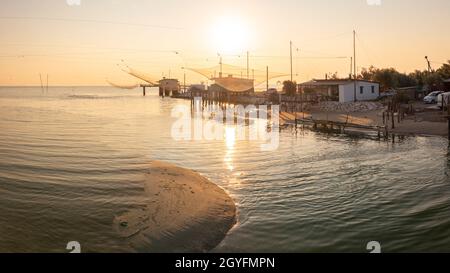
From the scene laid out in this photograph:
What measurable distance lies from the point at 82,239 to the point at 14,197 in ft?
16.4

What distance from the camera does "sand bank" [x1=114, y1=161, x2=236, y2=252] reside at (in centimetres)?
1045

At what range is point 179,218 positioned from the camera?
39.4 feet

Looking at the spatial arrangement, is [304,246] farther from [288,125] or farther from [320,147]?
[288,125]

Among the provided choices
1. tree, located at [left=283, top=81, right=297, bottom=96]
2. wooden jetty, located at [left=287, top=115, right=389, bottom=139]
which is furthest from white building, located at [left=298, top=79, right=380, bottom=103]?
wooden jetty, located at [left=287, top=115, right=389, bottom=139]

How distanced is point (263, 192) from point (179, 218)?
4.40 m

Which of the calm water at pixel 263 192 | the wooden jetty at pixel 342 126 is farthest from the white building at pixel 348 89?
the calm water at pixel 263 192

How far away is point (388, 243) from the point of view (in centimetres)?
1064

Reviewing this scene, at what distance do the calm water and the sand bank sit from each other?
0.38 m

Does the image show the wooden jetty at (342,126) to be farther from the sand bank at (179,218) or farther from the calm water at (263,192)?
the sand bank at (179,218)

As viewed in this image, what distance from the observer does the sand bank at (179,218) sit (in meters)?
10.4

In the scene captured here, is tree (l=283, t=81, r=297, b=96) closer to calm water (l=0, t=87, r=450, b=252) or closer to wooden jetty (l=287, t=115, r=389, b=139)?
wooden jetty (l=287, t=115, r=389, b=139)

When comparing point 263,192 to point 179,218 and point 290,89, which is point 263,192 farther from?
point 290,89

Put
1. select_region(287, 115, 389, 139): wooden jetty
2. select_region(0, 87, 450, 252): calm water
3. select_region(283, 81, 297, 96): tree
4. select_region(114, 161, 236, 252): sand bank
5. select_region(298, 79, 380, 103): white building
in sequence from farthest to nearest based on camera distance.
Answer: select_region(283, 81, 297, 96): tree < select_region(298, 79, 380, 103): white building < select_region(287, 115, 389, 139): wooden jetty < select_region(0, 87, 450, 252): calm water < select_region(114, 161, 236, 252): sand bank
